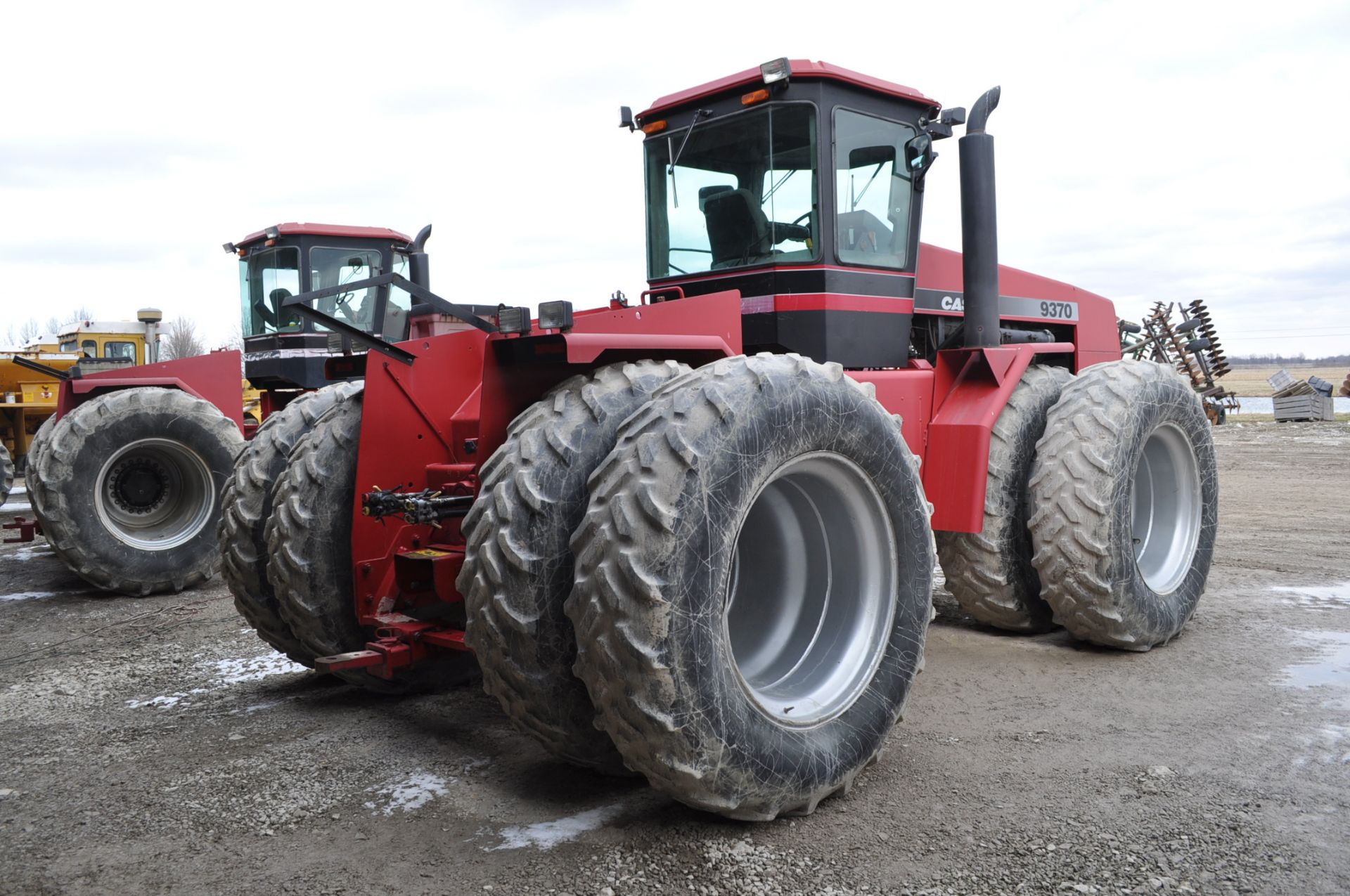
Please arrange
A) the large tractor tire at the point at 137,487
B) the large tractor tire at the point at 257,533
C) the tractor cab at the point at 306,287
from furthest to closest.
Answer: the tractor cab at the point at 306,287 < the large tractor tire at the point at 137,487 < the large tractor tire at the point at 257,533

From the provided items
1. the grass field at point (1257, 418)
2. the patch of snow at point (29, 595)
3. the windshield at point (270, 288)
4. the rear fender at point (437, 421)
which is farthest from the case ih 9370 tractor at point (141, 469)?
the grass field at point (1257, 418)

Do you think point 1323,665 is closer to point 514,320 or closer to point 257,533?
point 514,320

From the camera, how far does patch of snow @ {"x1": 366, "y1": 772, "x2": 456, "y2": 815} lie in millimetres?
3391

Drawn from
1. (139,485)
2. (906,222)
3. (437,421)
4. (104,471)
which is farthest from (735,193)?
(139,485)

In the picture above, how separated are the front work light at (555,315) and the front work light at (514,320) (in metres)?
0.10

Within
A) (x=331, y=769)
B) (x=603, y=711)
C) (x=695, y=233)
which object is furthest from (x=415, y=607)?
(x=695, y=233)

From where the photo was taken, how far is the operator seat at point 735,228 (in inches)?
198

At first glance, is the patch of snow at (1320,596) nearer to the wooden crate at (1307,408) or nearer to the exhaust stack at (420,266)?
the exhaust stack at (420,266)

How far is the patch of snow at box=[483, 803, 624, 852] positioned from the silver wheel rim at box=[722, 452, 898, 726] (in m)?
0.66

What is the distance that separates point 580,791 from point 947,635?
2829 millimetres

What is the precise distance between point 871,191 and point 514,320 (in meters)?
2.44

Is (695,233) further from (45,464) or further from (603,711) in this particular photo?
(45,464)

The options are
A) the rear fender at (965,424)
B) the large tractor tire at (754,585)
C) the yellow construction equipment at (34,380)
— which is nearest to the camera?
the large tractor tire at (754,585)

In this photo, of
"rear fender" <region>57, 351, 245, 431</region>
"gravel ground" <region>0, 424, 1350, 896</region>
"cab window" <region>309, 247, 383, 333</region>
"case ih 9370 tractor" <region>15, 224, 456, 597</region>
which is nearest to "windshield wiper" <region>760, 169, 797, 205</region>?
"gravel ground" <region>0, 424, 1350, 896</region>
